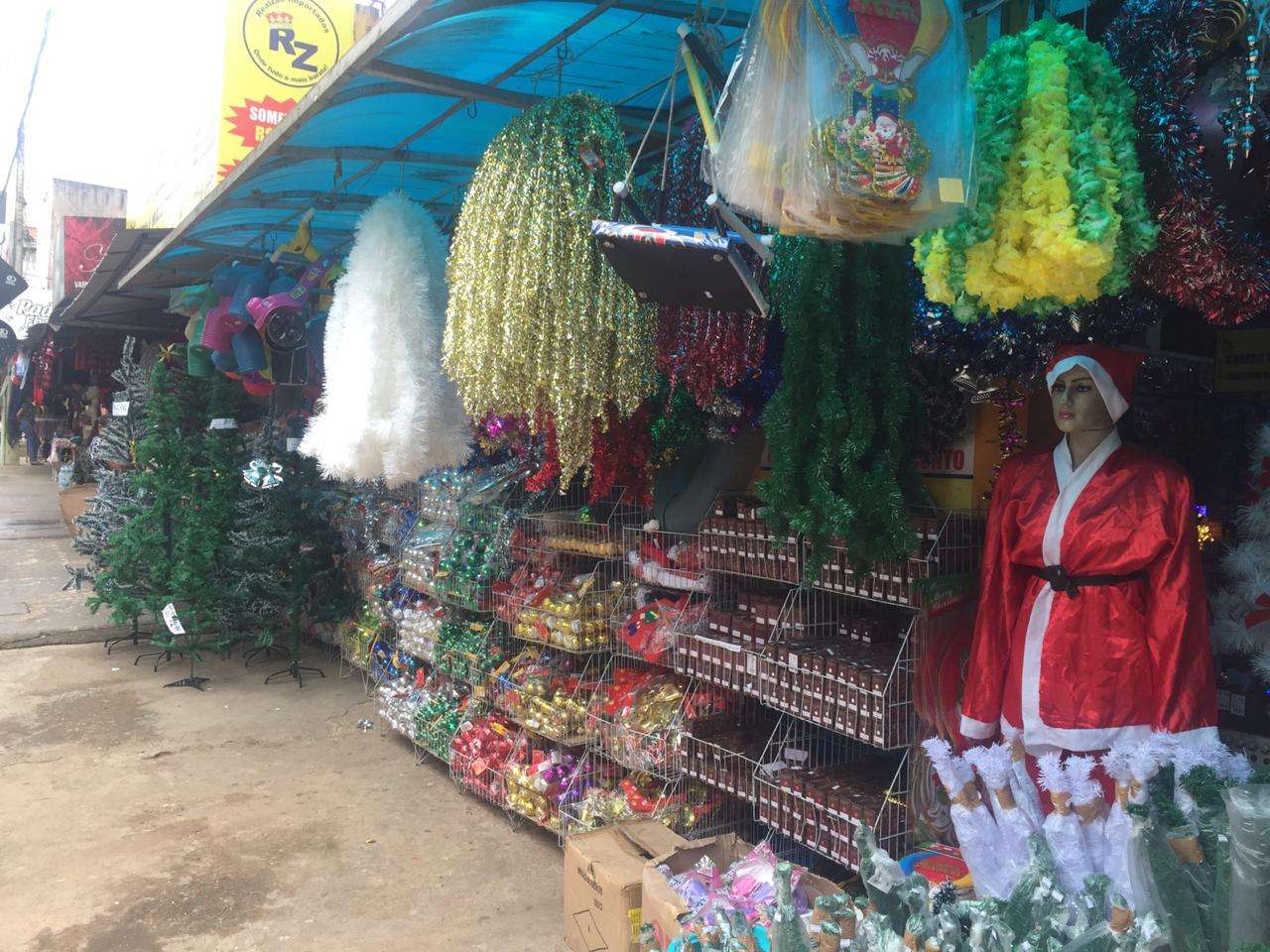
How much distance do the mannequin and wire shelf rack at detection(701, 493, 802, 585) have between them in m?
0.73

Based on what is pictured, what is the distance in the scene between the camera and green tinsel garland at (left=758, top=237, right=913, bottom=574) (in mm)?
2354

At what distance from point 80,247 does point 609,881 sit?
10398 millimetres

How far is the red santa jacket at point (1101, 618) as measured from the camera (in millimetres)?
2150

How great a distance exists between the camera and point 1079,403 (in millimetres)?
2299

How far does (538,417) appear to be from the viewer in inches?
113

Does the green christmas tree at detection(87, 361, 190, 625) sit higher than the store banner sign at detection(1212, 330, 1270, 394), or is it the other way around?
the store banner sign at detection(1212, 330, 1270, 394)

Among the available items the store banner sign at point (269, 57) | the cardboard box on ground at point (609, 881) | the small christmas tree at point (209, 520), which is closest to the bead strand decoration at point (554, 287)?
the cardboard box on ground at point (609, 881)

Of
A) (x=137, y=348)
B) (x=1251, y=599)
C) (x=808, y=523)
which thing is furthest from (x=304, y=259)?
(x=137, y=348)

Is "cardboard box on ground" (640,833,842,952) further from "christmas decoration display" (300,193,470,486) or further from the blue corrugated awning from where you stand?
the blue corrugated awning

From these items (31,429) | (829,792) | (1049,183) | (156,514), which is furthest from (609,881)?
(31,429)

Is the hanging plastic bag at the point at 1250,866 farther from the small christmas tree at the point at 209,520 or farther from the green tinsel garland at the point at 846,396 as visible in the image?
the small christmas tree at the point at 209,520

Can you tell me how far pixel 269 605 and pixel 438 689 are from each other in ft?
7.33

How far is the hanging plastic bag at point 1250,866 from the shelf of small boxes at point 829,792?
119 cm

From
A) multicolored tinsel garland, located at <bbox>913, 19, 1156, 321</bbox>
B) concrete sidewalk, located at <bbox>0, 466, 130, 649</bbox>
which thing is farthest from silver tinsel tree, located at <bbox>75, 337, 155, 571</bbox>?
multicolored tinsel garland, located at <bbox>913, 19, 1156, 321</bbox>
